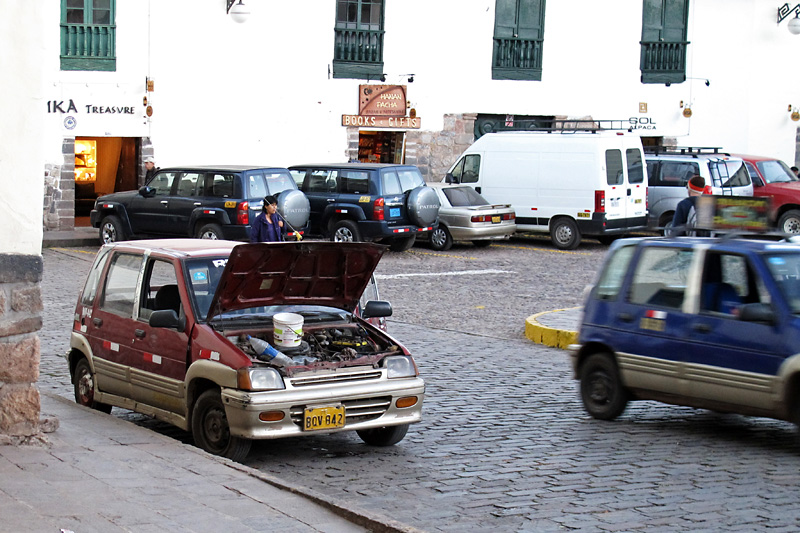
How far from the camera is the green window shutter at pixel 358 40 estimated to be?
2980 cm

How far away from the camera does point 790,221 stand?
2500 centimetres

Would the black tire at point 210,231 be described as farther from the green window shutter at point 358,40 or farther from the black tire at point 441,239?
the green window shutter at point 358,40

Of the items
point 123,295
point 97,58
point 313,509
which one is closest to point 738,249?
point 313,509

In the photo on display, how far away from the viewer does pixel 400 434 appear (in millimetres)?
8500

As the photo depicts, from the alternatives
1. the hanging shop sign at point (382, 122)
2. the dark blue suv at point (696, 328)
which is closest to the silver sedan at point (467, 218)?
the hanging shop sign at point (382, 122)

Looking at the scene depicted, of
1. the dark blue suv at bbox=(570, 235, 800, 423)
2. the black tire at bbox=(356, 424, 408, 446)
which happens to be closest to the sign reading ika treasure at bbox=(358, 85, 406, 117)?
the dark blue suv at bbox=(570, 235, 800, 423)

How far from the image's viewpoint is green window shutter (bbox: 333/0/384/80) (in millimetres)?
29797

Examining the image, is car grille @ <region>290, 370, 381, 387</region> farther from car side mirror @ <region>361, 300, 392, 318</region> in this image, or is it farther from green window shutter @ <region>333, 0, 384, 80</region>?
green window shutter @ <region>333, 0, 384, 80</region>

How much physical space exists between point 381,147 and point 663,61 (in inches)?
349

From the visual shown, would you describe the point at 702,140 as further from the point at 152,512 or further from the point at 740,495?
the point at 152,512

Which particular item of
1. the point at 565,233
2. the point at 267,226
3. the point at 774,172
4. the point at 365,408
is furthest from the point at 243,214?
the point at 365,408

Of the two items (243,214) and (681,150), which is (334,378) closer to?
(243,214)

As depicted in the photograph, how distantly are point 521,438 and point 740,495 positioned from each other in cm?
207

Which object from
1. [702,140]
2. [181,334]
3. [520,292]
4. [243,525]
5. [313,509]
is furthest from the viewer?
[702,140]
